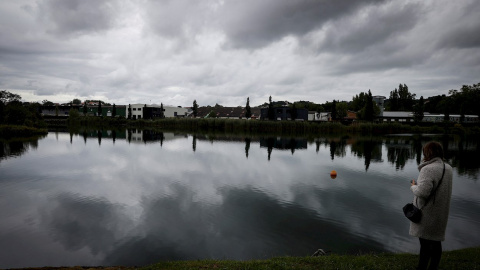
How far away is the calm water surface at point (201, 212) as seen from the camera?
920cm

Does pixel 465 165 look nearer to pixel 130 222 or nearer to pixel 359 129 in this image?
pixel 130 222

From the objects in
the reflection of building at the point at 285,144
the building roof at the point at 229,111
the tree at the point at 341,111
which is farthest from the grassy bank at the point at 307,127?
the building roof at the point at 229,111

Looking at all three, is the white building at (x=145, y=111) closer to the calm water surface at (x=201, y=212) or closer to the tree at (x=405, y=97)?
the calm water surface at (x=201, y=212)

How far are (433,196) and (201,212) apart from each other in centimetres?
954

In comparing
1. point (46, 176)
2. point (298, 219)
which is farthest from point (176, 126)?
point (298, 219)

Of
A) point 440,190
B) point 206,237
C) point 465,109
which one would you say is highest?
point 465,109

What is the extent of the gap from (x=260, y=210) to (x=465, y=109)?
12512 cm

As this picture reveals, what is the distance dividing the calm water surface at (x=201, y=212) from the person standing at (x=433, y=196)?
154 inches

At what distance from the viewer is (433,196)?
4957 mm

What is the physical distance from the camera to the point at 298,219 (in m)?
11.8

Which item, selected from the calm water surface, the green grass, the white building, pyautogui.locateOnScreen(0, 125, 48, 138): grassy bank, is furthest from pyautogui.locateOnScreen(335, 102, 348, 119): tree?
the green grass

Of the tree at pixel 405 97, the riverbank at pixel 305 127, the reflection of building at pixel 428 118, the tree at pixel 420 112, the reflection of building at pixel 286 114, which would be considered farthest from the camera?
the tree at pixel 405 97

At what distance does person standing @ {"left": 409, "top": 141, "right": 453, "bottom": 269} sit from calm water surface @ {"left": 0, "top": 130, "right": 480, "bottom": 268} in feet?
12.8

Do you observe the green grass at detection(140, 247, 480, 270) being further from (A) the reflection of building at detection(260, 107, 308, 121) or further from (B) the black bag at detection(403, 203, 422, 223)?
(A) the reflection of building at detection(260, 107, 308, 121)
